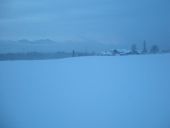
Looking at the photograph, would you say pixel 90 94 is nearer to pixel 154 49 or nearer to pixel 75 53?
pixel 75 53

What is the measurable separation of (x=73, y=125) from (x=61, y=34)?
708 millimetres

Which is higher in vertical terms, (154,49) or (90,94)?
(154,49)

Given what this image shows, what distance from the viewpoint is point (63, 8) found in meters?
2.11

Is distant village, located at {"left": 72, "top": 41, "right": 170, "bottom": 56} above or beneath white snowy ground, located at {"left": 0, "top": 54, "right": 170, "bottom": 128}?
above

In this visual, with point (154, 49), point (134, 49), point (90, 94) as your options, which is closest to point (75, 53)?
point (90, 94)

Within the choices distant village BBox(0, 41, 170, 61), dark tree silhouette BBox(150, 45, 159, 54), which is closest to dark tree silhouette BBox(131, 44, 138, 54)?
distant village BBox(0, 41, 170, 61)

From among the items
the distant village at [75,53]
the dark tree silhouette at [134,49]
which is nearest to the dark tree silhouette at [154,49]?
the distant village at [75,53]

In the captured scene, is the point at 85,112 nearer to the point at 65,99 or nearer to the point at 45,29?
the point at 65,99

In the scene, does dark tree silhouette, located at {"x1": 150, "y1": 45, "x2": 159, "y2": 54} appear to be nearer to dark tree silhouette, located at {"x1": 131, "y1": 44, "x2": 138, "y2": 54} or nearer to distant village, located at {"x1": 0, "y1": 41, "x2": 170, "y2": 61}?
distant village, located at {"x1": 0, "y1": 41, "x2": 170, "y2": 61}

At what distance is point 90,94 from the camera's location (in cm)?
210

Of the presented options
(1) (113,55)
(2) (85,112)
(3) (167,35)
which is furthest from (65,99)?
(3) (167,35)

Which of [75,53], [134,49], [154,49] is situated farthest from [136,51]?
[75,53]

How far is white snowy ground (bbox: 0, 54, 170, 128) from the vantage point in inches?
79.3

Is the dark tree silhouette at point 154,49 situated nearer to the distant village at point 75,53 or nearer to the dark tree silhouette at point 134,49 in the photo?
the distant village at point 75,53
